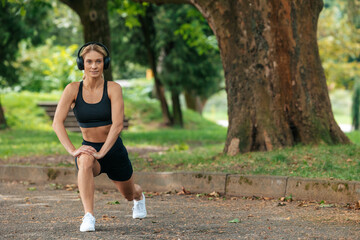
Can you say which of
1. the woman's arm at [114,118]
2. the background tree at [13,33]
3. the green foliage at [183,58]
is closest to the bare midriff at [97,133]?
the woman's arm at [114,118]

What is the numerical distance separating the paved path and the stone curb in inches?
9.6

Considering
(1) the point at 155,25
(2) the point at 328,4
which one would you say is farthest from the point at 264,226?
(2) the point at 328,4

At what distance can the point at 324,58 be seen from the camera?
30.1 metres

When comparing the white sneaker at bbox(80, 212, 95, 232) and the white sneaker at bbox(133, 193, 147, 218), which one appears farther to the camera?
the white sneaker at bbox(133, 193, 147, 218)

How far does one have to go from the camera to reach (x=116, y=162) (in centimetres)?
534

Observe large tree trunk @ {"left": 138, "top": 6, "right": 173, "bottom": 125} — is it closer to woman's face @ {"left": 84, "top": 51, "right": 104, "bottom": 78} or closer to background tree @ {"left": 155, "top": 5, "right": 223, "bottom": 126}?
background tree @ {"left": 155, "top": 5, "right": 223, "bottom": 126}

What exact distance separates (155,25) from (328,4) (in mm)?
37528

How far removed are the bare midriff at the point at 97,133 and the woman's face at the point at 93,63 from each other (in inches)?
19.6

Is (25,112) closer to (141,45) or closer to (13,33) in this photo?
(13,33)

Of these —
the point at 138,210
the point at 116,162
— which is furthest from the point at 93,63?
the point at 138,210

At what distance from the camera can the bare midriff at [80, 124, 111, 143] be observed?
17.2ft

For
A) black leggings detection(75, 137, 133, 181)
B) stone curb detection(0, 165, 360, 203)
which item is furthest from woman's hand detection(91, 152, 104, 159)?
stone curb detection(0, 165, 360, 203)

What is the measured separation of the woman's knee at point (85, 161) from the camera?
16.4 feet

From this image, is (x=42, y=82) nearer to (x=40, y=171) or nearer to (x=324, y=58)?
(x=324, y=58)
